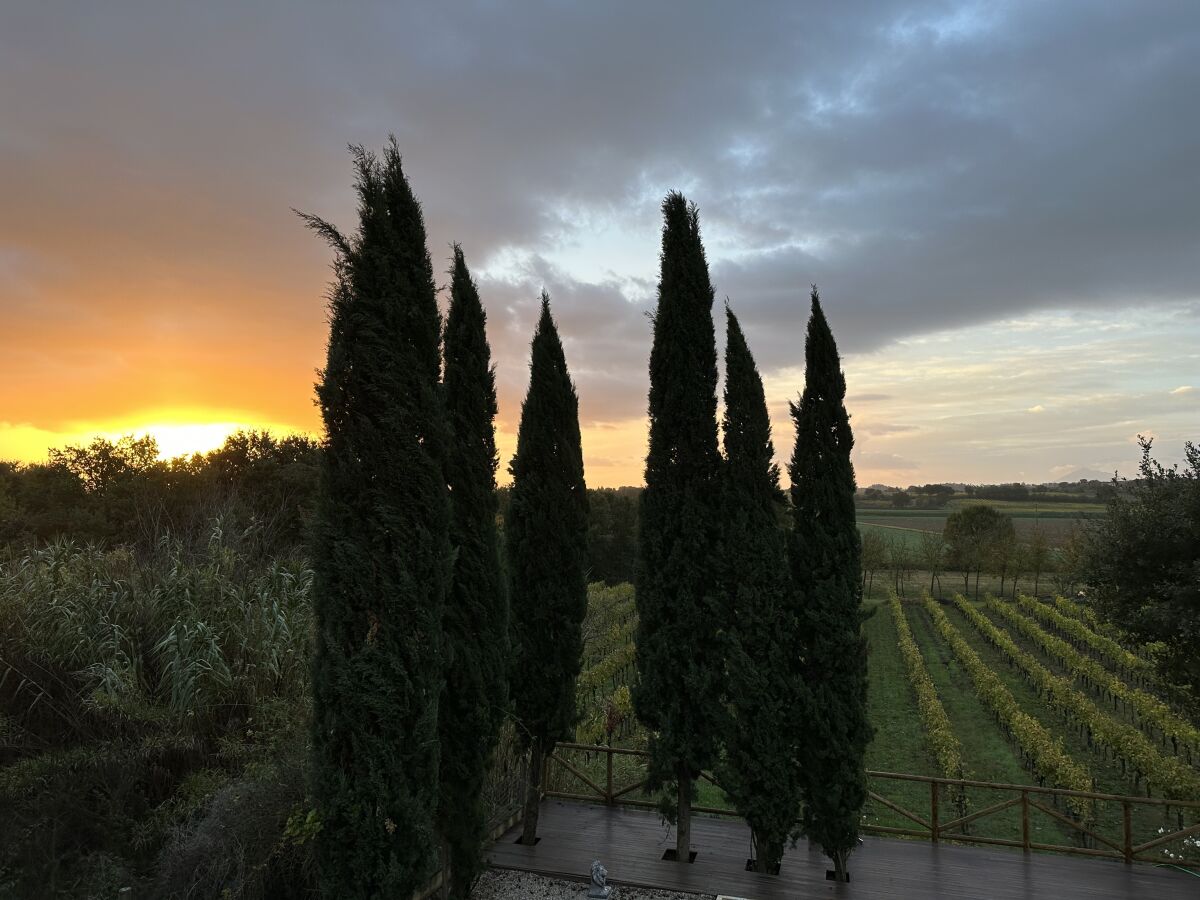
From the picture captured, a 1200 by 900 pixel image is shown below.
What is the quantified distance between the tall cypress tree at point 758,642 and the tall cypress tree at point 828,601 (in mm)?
195

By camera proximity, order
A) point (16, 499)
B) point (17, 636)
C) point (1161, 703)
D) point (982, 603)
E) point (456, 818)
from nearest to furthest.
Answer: point (456, 818), point (17, 636), point (1161, 703), point (16, 499), point (982, 603)

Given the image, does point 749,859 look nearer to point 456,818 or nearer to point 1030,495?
point 456,818

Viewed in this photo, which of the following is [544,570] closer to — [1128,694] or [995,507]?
[1128,694]

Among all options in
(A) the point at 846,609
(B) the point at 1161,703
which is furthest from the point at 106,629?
(B) the point at 1161,703

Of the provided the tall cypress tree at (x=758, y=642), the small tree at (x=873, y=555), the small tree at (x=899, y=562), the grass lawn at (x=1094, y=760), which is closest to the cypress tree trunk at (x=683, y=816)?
the tall cypress tree at (x=758, y=642)

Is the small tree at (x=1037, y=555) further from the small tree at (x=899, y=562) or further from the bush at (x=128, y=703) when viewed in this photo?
the bush at (x=128, y=703)

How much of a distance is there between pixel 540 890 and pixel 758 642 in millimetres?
3569

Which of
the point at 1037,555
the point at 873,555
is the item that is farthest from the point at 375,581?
the point at 1037,555

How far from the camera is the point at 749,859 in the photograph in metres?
7.66

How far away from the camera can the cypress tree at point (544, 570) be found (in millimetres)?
8125

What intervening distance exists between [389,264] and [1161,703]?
2065 cm

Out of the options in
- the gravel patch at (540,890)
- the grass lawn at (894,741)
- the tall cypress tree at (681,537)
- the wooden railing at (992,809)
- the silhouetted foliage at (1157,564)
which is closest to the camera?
the gravel patch at (540,890)

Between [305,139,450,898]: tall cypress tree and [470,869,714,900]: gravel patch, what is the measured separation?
2200 mm

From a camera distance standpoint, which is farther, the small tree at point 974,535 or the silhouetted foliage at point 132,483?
the small tree at point 974,535
